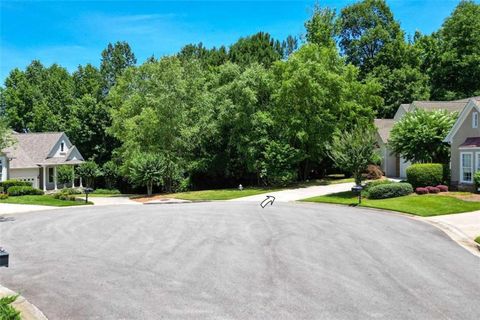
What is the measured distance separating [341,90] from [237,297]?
116 feet

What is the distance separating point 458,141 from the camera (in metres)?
31.1

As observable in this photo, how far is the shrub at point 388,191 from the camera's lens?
2914cm

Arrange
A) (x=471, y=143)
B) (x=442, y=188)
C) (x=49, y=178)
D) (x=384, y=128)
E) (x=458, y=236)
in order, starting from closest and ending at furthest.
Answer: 1. (x=458, y=236)
2. (x=442, y=188)
3. (x=471, y=143)
4. (x=384, y=128)
5. (x=49, y=178)

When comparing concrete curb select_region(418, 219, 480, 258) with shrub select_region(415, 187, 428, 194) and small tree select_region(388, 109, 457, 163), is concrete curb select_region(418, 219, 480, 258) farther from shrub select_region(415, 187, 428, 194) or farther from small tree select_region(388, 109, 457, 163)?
small tree select_region(388, 109, 457, 163)

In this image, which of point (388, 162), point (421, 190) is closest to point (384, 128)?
point (388, 162)

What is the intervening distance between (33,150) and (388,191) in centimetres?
3833

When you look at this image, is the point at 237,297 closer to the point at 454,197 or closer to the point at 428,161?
the point at 454,197

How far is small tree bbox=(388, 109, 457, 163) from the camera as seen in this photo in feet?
107

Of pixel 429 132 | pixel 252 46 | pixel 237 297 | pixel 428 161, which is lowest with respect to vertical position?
pixel 237 297

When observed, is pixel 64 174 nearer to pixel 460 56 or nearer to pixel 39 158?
pixel 39 158

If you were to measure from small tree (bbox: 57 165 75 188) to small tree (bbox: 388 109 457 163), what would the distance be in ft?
117

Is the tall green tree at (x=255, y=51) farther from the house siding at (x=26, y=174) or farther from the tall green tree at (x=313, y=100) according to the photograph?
the house siding at (x=26, y=174)

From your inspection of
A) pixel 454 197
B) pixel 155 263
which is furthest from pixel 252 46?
pixel 155 263

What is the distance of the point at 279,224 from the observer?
19.8 m
